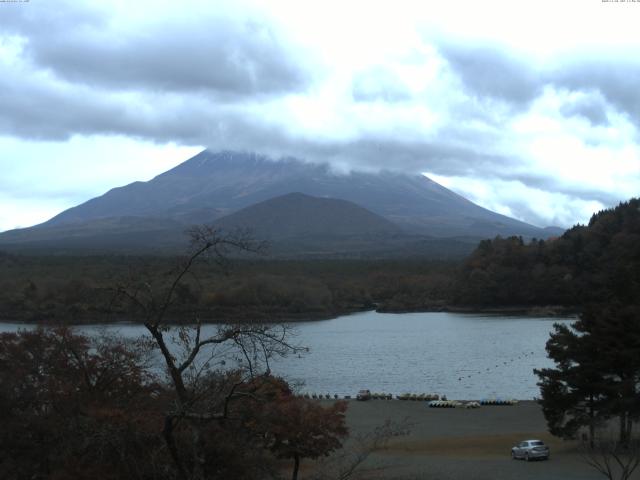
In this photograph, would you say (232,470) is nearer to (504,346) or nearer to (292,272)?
(504,346)

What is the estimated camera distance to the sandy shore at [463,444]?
59.8ft

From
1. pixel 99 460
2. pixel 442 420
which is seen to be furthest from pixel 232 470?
pixel 442 420

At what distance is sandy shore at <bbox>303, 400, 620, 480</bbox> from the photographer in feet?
59.8

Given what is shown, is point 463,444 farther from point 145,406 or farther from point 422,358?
point 422,358

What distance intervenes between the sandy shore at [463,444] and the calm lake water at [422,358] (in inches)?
151

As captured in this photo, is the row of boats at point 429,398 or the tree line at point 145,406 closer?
the tree line at point 145,406

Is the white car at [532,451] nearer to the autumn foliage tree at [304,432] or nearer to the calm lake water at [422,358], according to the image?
the autumn foliage tree at [304,432]

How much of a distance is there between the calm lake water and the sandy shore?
385cm

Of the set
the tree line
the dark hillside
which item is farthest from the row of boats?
the dark hillside

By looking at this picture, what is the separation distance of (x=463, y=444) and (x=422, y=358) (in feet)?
83.4

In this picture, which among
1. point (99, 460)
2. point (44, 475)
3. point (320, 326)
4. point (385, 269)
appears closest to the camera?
point (99, 460)

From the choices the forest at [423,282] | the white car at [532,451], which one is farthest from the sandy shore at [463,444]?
the forest at [423,282]

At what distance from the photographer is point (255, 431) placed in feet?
37.6

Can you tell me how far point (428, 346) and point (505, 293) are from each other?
40303 millimetres
